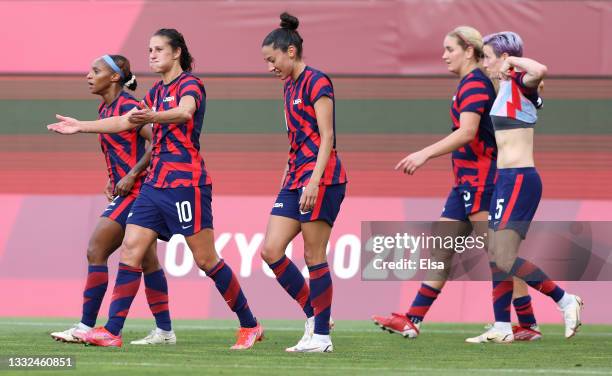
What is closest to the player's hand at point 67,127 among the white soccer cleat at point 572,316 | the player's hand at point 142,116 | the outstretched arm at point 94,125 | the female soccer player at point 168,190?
the outstretched arm at point 94,125

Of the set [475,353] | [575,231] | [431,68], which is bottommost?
[475,353]

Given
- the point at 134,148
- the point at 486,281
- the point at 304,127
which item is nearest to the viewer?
the point at 304,127

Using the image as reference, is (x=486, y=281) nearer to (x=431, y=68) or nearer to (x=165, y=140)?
(x=431, y=68)

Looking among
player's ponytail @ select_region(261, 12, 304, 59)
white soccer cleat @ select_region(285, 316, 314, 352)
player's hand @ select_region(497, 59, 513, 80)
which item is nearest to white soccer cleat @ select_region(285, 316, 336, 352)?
white soccer cleat @ select_region(285, 316, 314, 352)

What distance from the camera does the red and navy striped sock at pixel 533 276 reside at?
27.1ft

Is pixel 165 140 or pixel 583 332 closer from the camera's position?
pixel 165 140

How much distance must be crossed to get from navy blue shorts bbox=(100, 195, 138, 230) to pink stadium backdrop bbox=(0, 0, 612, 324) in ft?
8.70

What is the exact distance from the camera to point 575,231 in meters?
10.5

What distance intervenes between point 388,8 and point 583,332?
11.2ft

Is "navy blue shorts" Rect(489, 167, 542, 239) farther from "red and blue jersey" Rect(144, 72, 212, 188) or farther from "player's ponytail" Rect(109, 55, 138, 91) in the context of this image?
"player's ponytail" Rect(109, 55, 138, 91)

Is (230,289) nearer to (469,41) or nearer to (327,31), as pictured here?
(469,41)

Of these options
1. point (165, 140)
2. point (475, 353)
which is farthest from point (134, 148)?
point (475, 353)

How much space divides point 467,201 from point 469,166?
0.24 meters

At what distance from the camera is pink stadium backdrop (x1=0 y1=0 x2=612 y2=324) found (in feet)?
34.6
